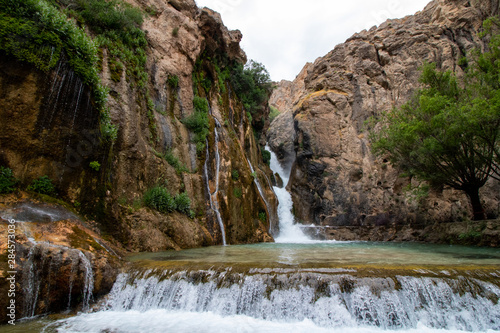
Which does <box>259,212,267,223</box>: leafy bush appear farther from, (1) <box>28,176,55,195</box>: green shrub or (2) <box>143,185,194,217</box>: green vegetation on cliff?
(1) <box>28,176,55,195</box>: green shrub

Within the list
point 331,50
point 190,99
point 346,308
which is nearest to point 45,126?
point 346,308

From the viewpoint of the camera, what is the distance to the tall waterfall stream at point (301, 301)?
16.3 ft

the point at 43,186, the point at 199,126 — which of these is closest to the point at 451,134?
the point at 199,126

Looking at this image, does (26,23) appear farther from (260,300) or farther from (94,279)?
(260,300)

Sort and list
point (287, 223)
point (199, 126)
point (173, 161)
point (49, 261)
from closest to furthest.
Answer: point (49, 261), point (173, 161), point (199, 126), point (287, 223)

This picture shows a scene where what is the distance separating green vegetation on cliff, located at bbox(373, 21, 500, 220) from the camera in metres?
11.8

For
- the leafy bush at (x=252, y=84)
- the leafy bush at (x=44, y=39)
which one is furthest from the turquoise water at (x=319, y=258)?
Answer: the leafy bush at (x=252, y=84)

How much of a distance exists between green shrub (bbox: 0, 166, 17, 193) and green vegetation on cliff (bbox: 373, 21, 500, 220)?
16.1m

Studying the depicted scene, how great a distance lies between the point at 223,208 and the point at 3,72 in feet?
33.9

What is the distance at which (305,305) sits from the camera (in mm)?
5266

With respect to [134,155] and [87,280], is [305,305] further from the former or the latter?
[134,155]

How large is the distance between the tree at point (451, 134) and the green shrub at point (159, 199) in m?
12.8

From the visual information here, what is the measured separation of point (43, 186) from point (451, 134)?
16.5 metres

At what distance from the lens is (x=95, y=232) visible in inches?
309
